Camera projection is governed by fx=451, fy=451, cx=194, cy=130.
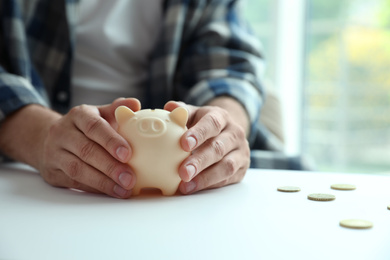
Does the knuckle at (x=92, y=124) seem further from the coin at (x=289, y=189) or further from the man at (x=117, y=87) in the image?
the coin at (x=289, y=189)

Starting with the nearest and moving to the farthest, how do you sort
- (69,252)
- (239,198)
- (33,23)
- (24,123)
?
(69,252), (239,198), (24,123), (33,23)

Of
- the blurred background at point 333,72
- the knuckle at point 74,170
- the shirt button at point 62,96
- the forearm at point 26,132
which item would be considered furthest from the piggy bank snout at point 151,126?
the blurred background at point 333,72

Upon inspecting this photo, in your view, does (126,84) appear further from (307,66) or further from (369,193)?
(307,66)

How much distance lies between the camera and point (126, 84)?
1.04m

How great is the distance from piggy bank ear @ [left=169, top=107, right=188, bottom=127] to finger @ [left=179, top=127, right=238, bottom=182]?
0.04 metres

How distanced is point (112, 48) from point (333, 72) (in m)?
1.63

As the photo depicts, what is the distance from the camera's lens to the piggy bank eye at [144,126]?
0.52 meters

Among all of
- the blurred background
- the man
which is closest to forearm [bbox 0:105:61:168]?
the man

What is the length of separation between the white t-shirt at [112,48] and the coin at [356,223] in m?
0.70

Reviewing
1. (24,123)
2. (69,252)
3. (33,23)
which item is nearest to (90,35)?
(33,23)

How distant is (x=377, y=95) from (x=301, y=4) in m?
0.61

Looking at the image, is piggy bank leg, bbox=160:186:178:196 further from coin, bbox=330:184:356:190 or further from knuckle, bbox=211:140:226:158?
coin, bbox=330:184:356:190

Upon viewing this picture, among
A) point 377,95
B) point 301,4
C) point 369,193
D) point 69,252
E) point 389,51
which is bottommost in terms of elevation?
point 69,252

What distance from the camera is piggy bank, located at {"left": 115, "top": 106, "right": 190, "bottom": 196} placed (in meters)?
0.52
